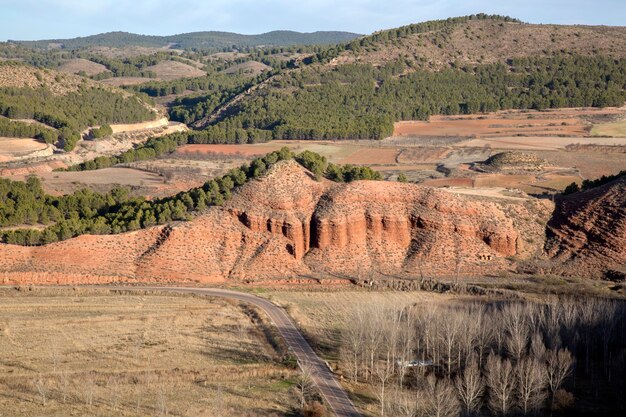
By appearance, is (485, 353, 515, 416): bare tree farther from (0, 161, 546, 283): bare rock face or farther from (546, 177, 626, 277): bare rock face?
(546, 177, 626, 277): bare rock face

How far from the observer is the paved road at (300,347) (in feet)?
128

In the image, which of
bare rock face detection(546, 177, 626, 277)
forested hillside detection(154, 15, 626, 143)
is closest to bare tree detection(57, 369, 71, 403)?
bare rock face detection(546, 177, 626, 277)

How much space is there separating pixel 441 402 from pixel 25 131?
106513mm

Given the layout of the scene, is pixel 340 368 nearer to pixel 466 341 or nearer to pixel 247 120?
pixel 466 341

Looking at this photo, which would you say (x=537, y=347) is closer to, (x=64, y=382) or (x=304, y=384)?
(x=304, y=384)

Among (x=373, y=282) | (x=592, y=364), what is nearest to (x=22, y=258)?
(x=373, y=282)

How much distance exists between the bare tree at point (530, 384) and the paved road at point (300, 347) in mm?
8825

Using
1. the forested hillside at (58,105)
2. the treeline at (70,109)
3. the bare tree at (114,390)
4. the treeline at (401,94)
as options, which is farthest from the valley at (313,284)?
the treeline at (401,94)

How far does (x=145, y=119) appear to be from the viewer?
516 ft

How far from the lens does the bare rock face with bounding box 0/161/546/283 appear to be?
202 feet

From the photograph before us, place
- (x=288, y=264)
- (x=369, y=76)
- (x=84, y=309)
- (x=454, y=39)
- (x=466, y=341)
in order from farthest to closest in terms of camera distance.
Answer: (x=454, y=39), (x=369, y=76), (x=288, y=264), (x=84, y=309), (x=466, y=341)

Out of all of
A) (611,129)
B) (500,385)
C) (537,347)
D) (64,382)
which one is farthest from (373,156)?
(64,382)

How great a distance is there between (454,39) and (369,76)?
29549 mm

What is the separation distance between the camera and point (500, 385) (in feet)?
125
